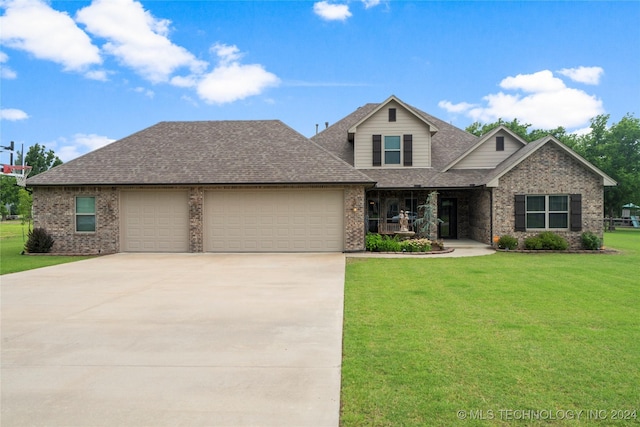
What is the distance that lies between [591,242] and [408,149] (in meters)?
8.70

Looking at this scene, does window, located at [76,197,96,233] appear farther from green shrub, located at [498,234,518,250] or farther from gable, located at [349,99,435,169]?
green shrub, located at [498,234,518,250]

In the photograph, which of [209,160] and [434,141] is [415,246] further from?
[209,160]

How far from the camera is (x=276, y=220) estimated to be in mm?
16562

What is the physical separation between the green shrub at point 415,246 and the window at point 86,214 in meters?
12.9

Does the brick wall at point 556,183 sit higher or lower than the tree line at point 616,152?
lower

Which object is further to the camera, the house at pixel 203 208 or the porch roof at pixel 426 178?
the porch roof at pixel 426 178

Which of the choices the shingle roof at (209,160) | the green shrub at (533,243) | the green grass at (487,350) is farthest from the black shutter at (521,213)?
the green grass at (487,350)

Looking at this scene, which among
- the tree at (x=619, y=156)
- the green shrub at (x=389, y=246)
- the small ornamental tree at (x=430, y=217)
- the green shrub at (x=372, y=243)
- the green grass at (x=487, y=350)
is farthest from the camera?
the tree at (x=619, y=156)

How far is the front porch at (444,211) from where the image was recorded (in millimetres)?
19172

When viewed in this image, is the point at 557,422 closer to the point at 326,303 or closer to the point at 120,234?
the point at 326,303

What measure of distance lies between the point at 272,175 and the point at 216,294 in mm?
8666

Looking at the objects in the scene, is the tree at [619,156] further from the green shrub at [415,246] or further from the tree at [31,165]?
the tree at [31,165]

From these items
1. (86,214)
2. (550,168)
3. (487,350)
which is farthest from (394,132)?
(487,350)

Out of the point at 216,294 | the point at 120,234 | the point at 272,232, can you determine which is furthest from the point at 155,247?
the point at 216,294
